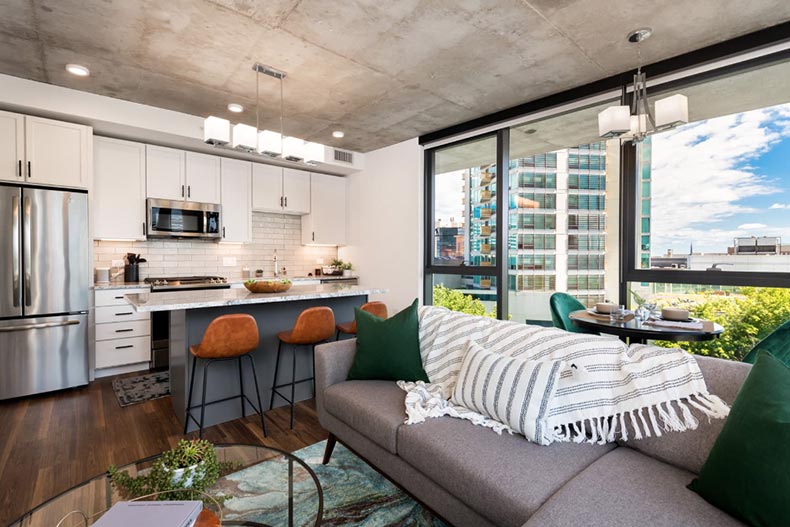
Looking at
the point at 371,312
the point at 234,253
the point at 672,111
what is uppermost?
the point at 672,111

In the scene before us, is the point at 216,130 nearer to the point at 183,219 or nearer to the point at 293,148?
the point at 293,148

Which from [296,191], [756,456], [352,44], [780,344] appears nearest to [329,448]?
[756,456]

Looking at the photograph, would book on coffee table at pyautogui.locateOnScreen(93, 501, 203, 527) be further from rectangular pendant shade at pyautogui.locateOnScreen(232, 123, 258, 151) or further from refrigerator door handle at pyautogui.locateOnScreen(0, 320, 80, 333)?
refrigerator door handle at pyautogui.locateOnScreen(0, 320, 80, 333)

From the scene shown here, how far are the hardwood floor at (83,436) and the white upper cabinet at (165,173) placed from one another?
2.21 meters

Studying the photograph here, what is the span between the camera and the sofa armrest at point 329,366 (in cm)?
238

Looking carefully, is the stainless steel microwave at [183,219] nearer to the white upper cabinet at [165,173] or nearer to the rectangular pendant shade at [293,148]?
the white upper cabinet at [165,173]

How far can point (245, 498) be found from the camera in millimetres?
1364

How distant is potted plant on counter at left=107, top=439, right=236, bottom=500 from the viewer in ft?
4.00

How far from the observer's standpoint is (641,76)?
2650mm

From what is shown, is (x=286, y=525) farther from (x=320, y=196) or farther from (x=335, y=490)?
(x=320, y=196)

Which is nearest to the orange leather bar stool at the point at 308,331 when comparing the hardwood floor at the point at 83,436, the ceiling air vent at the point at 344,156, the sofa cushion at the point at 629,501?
the hardwood floor at the point at 83,436

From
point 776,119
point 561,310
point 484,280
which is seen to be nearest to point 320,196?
point 484,280

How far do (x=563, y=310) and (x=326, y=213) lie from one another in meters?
3.77

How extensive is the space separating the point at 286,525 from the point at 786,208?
12.0ft
